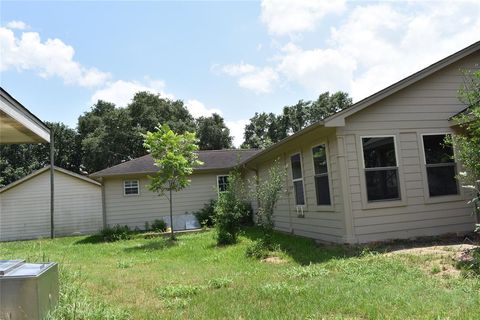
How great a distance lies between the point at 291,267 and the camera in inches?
287

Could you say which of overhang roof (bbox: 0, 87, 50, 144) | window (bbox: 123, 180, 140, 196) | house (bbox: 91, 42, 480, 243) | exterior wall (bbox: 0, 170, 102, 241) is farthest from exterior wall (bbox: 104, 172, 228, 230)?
overhang roof (bbox: 0, 87, 50, 144)

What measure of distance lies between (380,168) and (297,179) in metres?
3.13

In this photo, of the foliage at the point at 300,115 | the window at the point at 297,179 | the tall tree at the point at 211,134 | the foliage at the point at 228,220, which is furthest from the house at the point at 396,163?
the tall tree at the point at 211,134

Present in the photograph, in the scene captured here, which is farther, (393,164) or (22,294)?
(393,164)

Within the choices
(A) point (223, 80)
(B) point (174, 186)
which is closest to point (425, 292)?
(B) point (174, 186)

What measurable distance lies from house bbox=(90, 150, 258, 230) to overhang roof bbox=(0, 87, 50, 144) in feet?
42.0

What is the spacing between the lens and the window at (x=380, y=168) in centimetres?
895

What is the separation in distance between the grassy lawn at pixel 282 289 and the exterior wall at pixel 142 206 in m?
9.56

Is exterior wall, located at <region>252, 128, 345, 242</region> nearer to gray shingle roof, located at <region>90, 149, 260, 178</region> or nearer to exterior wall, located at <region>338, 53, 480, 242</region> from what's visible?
exterior wall, located at <region>338, 53, 480, 242</region>

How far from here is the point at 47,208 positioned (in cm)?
1956

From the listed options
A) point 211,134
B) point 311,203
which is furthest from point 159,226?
point 211,134

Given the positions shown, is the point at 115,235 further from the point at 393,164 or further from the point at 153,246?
the point at 393,164

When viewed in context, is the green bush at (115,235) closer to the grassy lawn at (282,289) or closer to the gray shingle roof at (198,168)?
the gray shingle roof at (198,168)

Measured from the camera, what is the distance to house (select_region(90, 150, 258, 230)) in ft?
60.7
